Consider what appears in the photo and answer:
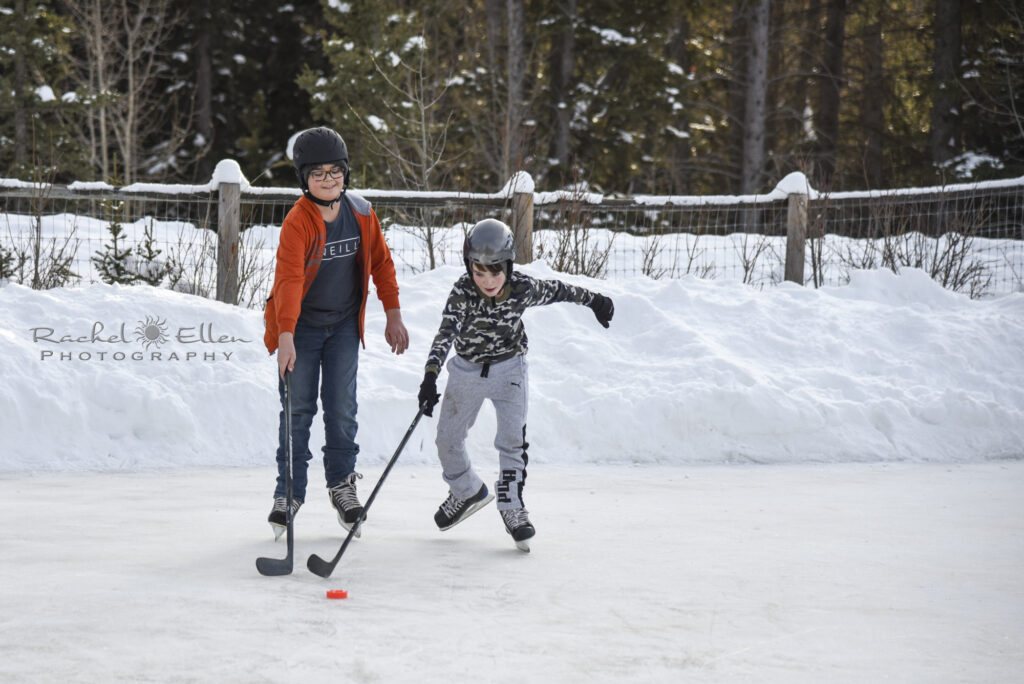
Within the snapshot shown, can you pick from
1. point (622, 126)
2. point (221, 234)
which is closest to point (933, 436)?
point (221, 234)

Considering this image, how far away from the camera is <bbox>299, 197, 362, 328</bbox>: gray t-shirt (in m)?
4.50

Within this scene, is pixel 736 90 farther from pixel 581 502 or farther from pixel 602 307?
pixel 602 307

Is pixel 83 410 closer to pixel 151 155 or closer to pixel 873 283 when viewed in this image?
pixel 873 283

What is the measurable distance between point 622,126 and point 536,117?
180 centimetres

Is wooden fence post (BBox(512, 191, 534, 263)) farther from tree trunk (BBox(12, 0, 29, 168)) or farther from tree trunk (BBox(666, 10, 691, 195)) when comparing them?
tree trunk (BBox(666, 10, 691, 195))

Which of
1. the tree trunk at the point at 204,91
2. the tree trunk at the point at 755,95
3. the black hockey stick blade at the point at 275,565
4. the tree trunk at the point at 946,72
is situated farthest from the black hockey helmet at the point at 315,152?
the tree trunk at the point at 204,91

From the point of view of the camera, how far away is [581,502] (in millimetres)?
5359

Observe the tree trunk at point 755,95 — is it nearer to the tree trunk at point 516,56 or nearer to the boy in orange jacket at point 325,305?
the tree trunk at point 516,56

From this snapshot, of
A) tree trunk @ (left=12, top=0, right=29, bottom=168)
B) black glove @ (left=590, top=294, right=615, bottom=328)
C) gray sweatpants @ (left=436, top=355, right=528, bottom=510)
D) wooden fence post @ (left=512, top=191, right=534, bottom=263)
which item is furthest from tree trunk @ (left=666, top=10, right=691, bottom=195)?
gray sweatpants @ (left=436, top=355, right=528, bottom=510)

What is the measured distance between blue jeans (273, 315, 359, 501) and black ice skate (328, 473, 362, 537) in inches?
1.3

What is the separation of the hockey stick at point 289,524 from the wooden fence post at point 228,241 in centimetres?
483

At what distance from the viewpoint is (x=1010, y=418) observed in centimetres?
704

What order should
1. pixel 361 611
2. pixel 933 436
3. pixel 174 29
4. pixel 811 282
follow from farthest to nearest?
pixel 174 29
pixel 811 282
pixel 933 436
pixel 361 611

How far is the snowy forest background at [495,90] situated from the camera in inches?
798
